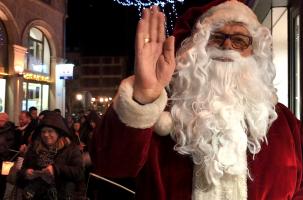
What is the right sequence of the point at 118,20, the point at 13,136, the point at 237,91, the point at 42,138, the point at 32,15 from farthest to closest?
the point at 118,20 → the point at 32,15 → the point at 13,136 → the point at 42,138 → the point at 237,91

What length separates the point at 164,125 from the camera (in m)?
2.28

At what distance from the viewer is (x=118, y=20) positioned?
120 feet

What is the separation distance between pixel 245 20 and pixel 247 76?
0.31 meters

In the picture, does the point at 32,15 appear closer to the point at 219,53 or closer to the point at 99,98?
the point at 219,53

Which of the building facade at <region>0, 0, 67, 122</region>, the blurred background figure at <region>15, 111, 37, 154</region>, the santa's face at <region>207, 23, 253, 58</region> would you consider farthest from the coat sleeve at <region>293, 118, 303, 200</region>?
the building facade at <region>0, 0, 67, 122</region>

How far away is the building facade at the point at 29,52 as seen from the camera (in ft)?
56.0

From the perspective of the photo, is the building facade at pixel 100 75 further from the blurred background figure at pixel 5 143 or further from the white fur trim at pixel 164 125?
the white fur trim at pixel 164 125

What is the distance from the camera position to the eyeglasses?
2.44m

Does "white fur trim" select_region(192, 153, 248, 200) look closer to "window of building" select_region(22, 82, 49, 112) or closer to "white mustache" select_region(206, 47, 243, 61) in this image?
"white mustache" select_region(206, 47, 243, 61)

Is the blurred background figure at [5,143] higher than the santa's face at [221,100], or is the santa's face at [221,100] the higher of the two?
the santa's face at [221,100]

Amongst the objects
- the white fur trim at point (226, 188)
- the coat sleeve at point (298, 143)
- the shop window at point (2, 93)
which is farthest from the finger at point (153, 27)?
the shop window at point (2, 93)

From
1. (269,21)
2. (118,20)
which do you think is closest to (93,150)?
(269,21)

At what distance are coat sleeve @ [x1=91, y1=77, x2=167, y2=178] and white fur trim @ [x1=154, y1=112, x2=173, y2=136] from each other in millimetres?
123

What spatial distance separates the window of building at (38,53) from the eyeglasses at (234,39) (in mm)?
17241
